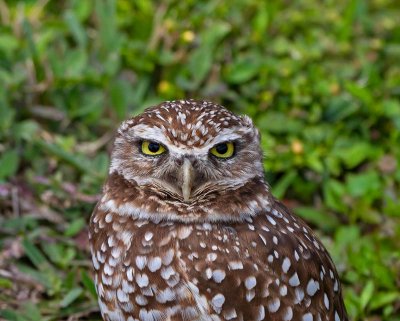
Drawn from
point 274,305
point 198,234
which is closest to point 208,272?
point 198,234

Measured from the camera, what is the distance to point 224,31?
5312 millimetres

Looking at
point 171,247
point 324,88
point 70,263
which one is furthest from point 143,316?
point 324,88

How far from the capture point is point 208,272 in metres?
2.96

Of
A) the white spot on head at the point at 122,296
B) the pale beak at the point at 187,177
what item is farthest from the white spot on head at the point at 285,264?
the white spot on head at the point at 122,296

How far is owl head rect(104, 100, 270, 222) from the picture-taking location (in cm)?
Result: 305

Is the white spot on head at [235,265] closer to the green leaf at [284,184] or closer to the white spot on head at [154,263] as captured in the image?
the white spot on head at [154,263]

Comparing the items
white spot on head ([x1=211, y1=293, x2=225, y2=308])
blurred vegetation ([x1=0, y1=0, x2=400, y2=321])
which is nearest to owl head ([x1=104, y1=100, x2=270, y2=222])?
white spot on head ([x1=211, y1=293, x2=225, y2=308])

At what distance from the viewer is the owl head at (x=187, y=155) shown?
3.05 meters

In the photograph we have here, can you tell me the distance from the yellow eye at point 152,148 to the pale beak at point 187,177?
112 mm

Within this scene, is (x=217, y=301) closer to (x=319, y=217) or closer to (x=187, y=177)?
(x=187, y=177)

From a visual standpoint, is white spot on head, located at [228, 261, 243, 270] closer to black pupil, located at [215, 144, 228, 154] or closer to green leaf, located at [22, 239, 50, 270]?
black pupil, located at [215, 144, 228, 154]

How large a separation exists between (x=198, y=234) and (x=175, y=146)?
1.09 feet

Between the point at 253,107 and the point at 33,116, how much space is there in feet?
4.29

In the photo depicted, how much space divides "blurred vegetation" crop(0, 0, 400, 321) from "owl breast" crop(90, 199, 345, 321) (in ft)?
2.43
